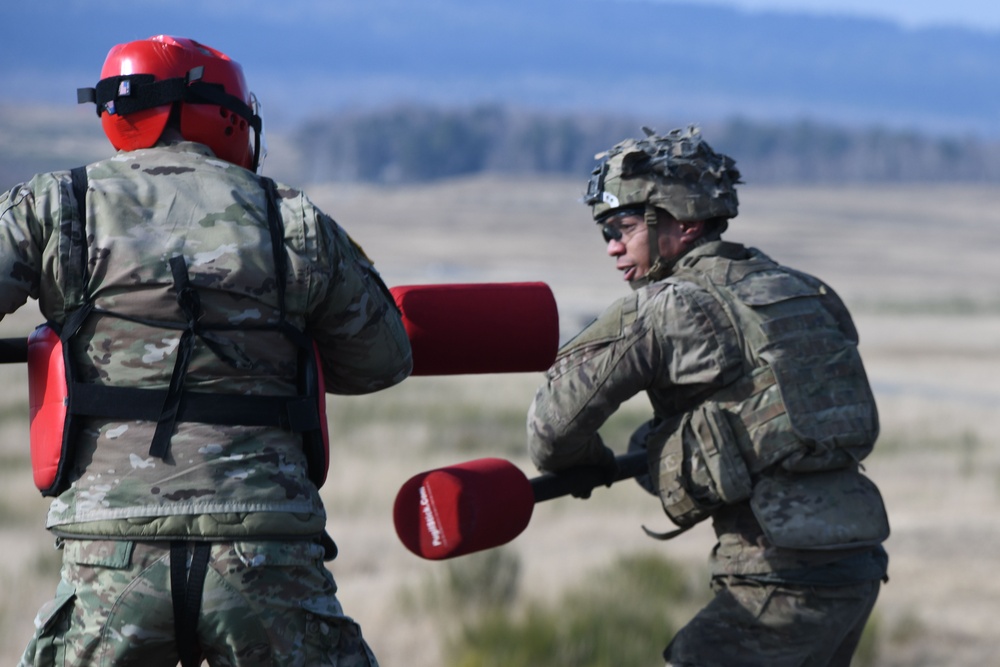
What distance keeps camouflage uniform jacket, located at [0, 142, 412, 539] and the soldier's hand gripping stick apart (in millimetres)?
570

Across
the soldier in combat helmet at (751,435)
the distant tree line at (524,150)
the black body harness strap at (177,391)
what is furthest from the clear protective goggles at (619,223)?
the distant tree line at (524,150)

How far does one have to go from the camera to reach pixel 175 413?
2938 mm

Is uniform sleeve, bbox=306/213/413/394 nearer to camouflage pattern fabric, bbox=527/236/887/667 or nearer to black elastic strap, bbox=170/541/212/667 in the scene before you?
black elastic strap, bbox=170/541/212/667

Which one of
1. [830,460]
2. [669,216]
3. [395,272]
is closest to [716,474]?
[830,460]

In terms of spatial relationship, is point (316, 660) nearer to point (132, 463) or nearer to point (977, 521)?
point (132, 463)

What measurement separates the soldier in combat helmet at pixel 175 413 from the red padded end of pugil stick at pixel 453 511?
0.54 metres

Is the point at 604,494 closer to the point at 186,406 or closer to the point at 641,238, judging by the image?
the point at 641,238

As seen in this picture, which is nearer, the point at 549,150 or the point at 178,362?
the point at 178,362

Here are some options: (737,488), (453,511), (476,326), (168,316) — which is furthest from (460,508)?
(168,316)

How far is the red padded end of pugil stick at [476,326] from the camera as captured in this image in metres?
3.60

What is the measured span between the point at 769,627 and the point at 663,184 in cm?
115

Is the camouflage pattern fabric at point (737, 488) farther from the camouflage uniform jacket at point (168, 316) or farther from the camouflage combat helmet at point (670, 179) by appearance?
the camouflage uniform jacket at point (168, 316)

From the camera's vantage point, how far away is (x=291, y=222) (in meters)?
3.03

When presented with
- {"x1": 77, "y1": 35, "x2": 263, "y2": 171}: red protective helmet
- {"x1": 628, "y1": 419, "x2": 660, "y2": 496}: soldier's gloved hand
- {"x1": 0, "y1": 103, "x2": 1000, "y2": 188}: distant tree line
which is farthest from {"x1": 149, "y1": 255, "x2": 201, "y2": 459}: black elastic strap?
{"x1": 0, "y1": 103, "x2": 1000, "y2": 188}: distant tree line
